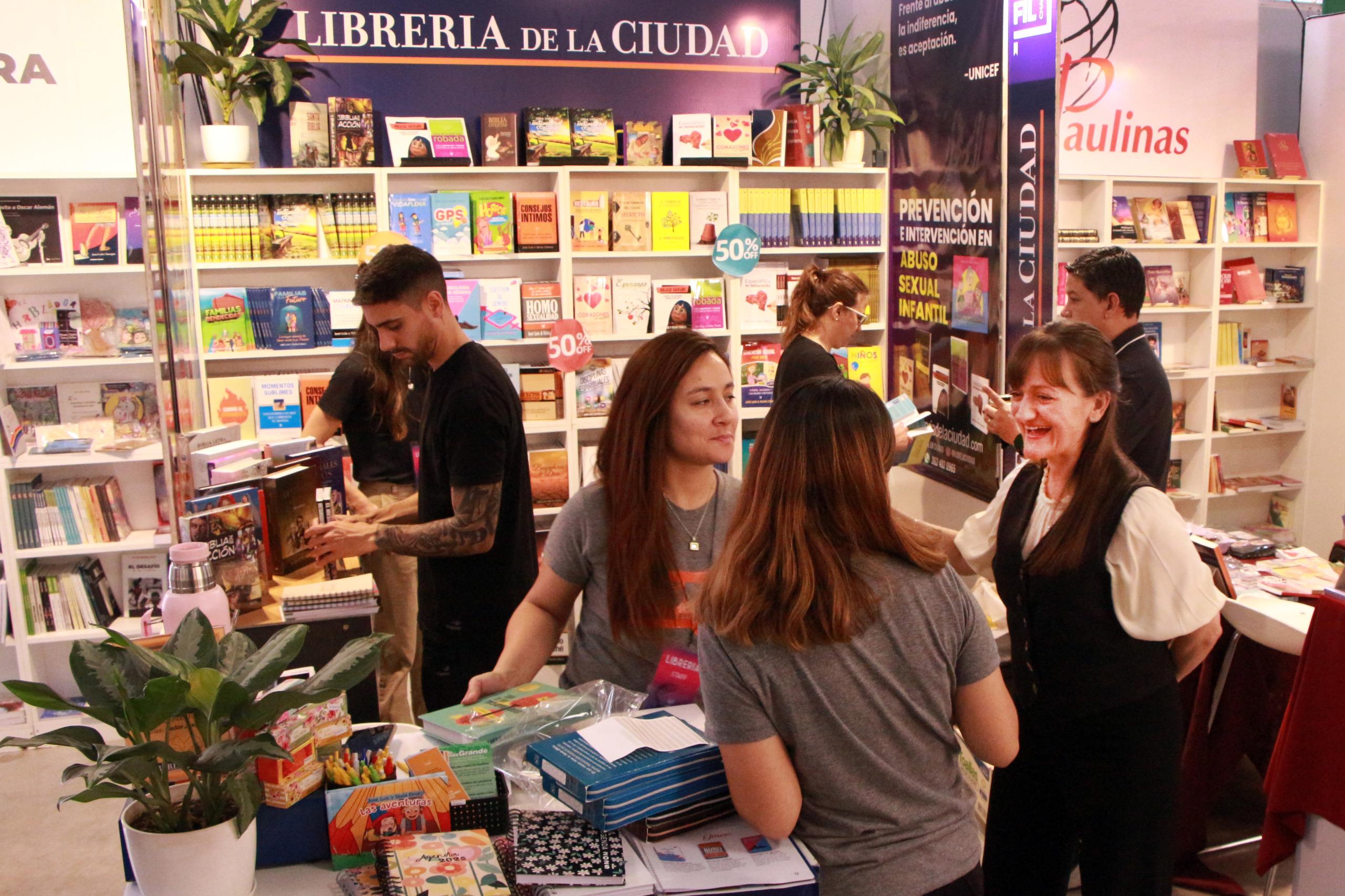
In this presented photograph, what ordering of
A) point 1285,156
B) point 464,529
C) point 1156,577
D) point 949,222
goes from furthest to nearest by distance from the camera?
point 1285,156 < point 949,222 < point 464,529 < point 1156,577

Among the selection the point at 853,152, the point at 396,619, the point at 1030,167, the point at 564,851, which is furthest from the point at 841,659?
the point at 853,152

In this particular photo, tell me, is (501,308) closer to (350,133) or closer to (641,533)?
(350,133)

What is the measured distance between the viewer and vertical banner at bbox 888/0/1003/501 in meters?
4.25

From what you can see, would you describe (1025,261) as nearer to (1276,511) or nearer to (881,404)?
(881,404)

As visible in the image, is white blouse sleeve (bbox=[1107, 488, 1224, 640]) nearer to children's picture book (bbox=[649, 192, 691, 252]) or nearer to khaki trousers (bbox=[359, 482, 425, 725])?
khaki trousers (bbox=[359, 482, 425, 725])

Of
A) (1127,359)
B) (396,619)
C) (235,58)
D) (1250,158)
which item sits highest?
(235,58)

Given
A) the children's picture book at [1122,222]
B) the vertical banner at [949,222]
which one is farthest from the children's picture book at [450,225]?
the children's picture book at [1122,222]

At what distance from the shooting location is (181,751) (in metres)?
1.47

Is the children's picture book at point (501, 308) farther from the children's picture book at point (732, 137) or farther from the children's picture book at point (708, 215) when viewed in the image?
the children's picture book at point (732, 137)

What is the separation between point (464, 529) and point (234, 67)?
3.11m

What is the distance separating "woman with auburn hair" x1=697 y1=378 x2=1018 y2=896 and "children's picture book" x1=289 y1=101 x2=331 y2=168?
3993mm

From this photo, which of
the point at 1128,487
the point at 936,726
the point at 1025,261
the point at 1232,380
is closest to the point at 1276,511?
the point at 1232,380

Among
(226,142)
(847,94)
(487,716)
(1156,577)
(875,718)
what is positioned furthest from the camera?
(847,94)

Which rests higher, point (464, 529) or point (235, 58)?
point (235, 58)
